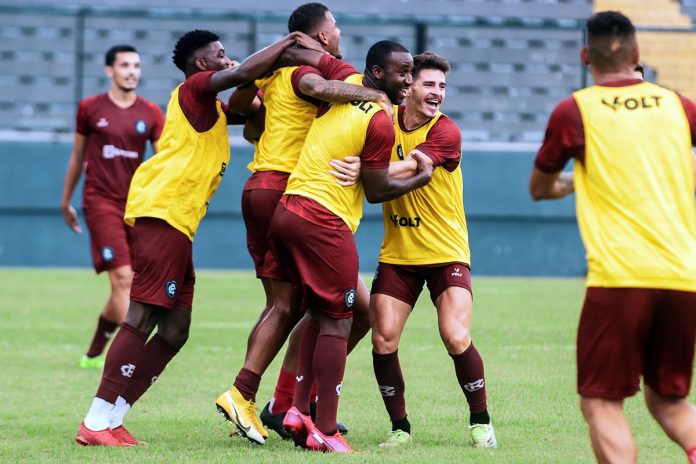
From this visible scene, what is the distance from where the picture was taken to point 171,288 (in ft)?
21.1

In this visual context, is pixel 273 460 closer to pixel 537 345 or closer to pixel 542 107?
pixel 537 345

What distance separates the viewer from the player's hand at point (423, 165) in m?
6.27

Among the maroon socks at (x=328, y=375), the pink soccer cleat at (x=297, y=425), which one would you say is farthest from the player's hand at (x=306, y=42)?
the pink soccer cleat at (x=297, y=425)

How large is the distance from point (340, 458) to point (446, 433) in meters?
1.07

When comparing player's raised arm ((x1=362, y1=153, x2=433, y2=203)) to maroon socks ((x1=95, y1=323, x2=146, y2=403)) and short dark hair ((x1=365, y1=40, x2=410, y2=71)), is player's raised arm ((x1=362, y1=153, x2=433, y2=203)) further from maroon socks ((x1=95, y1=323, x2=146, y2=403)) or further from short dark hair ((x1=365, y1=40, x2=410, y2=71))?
maroon socks ((x1=95, y1=323, x2=146, y2=403))

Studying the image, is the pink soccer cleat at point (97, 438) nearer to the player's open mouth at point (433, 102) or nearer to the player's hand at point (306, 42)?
the player's hand at point (306, 42)

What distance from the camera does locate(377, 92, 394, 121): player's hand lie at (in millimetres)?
6176

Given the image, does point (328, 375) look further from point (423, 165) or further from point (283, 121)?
point (283, 121)

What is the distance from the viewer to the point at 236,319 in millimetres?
13047

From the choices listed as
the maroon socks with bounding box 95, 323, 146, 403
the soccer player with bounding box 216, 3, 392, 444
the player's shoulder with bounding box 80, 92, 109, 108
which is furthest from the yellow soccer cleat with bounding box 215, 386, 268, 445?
the player's shoulder with bounding box 80, 92, 109, 108

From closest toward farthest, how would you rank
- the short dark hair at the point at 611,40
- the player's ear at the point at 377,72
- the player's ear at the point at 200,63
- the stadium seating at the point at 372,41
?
the short dark hair at the point at 611,40 < the player's ear at the point at 377,72 < the player's ear at the point at 200,63 < the stadium seating at the point at 372,41

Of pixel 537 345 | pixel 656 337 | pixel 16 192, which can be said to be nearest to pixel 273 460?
pixel 656 337

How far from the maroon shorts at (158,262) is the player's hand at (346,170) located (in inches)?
38.3

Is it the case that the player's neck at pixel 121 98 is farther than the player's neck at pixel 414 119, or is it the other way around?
the player's neck at pixel 121 98
